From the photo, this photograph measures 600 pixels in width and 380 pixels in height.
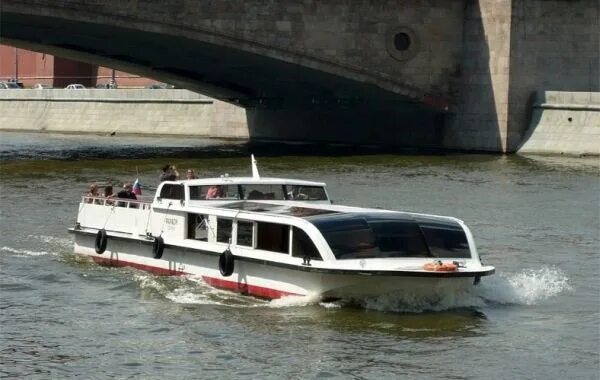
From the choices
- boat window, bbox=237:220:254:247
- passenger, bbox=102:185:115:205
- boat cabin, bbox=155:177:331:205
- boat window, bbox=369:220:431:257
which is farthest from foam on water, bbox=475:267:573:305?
passenger, bbox=102:185:115:205

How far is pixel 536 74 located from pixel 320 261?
143 feet

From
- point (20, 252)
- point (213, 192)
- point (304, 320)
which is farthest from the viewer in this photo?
point (20, 252)

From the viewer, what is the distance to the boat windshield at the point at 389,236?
26906 mm

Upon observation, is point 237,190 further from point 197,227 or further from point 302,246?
point 302,246

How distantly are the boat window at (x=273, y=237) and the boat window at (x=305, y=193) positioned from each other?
11.9 feet

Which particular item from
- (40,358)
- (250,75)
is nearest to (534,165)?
(250,75)

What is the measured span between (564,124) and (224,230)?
38802 mm

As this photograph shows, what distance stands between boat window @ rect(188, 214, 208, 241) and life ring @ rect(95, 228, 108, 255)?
336 cm

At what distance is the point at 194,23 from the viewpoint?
6375 cm

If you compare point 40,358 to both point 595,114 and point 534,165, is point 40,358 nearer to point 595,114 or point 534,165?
point 534,165

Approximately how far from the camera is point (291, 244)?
1083 inches

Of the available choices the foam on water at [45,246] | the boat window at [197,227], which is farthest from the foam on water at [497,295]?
the foam on water at [45,246]

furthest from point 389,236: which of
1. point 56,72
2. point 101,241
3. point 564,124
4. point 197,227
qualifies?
point 56,72

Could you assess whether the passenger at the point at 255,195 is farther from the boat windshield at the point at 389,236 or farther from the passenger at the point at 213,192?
the boat windshield at the point at 389,236
